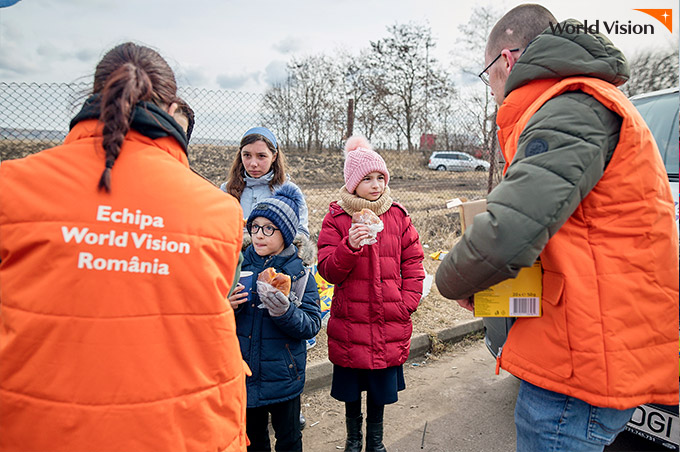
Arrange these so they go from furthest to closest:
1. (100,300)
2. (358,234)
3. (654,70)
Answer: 1. (654,70)
2. (358,234)
3. (100,300)

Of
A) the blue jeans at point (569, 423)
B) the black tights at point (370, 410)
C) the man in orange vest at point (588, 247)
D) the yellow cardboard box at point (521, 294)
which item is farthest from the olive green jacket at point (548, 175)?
the black tights at point (370, 410)

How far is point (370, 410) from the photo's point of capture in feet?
9.52

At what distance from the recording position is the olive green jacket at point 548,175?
1385mm

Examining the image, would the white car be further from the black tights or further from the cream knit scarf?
the black tights

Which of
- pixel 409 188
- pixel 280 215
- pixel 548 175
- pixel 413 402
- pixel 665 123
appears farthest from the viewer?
pixel 409 188

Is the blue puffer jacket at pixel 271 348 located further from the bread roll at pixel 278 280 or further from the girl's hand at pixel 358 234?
the girl's hand at pixel 358 234

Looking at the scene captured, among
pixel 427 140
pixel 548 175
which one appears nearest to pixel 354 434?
pixel 548 175

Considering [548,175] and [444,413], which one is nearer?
[548,175]

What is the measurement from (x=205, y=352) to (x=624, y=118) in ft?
4.69

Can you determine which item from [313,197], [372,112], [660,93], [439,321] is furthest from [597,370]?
[372,112]

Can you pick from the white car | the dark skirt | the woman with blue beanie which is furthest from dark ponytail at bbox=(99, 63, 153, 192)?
the white car

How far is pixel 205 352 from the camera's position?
1.27m

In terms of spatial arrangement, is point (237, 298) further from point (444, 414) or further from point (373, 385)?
point (444, 414)

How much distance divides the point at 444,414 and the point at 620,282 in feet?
7.82
